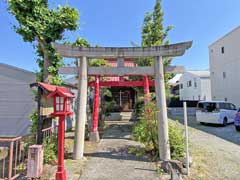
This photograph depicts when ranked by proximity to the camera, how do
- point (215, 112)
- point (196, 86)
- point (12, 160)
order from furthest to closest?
point (196, 86) < point (215, 112) < point (12, 160)

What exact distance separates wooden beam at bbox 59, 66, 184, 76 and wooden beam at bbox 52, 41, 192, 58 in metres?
0.41

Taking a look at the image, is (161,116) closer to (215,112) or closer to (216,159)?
(216,159)

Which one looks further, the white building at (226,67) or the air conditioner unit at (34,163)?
the white building at (226,67)

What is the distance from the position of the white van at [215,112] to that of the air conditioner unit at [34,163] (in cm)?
1184

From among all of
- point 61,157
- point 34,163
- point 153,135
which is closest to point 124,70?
point 153,135

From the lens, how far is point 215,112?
1313 cm

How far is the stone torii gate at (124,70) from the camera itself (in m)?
5.85

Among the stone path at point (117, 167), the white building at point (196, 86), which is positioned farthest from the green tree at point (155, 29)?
the white building at point (196, 86)

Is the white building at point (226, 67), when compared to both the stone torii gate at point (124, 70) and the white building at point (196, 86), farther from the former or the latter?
the stone torii gate at point (124, 70)

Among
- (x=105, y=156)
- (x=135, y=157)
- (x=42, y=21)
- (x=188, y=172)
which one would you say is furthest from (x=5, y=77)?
(x=188, y=172)

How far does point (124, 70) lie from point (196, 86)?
22192 mm

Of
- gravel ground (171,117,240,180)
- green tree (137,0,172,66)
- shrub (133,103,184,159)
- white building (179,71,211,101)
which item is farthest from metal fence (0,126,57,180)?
white building (179,71,211,101)

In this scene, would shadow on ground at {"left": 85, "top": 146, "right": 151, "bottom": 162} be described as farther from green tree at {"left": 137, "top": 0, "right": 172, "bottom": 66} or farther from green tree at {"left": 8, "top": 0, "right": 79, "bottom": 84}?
green tree at {"left": 137, "top": 0, "right": 172, "bottom": 66}

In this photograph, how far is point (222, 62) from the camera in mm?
19734
